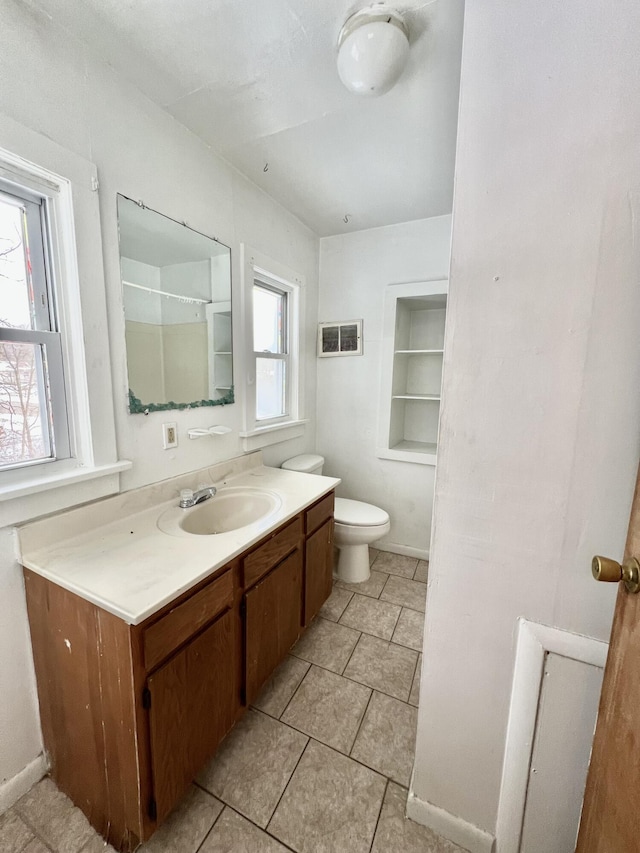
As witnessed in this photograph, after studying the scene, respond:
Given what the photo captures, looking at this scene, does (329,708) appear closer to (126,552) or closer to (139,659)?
(139,659)

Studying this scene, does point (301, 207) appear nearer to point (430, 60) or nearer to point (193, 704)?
point (430, 60)

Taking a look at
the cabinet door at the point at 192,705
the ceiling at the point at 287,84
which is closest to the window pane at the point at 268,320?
the ceiling at the point at 287,84

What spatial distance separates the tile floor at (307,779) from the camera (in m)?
0.96

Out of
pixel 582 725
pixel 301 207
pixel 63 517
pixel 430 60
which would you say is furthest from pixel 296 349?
pixel 582 725

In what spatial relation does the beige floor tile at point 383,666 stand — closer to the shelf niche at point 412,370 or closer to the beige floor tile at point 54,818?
Result: the beige floor tile at point 54,818

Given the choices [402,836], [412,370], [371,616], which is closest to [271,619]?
[402,836]

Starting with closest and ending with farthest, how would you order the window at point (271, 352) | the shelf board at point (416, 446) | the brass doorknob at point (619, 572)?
1. the brass doorknob at point (619, 572)
2. the window at point (271, 352)
3. the shelf board at point (416, 446)

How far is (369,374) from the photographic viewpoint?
99.3 inches

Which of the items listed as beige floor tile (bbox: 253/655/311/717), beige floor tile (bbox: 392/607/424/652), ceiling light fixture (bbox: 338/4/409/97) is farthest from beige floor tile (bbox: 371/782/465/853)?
ceiling light fixture (bbox: 338/4/409/97)

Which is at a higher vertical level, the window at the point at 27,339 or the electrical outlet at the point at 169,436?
the window at the point at 27,339

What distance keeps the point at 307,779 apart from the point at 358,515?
122 cm

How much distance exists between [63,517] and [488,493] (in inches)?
51.1

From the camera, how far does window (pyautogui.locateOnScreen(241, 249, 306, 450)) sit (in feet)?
6.19

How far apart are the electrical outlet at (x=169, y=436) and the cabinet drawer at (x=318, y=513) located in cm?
68
